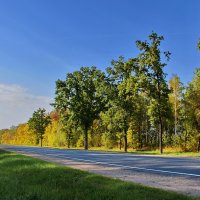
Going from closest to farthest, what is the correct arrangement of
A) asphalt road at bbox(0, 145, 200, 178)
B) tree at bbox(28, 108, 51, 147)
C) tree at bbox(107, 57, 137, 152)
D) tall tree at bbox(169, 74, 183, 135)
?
asphalt road at bbox(0, 145, 200, 178) < tree at bbox(107, 57, 137, 152) < tall tree at bbox(169, 74, 183, 135) < tree at bbox(28, 108, 51, 147)

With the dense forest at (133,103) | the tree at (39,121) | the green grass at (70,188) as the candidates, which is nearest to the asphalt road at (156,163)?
the green grass at (70,188)

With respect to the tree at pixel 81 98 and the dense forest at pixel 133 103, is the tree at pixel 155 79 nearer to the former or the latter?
the dense forest at pixel 133 103

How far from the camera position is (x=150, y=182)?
11.9m

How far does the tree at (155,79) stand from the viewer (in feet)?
136

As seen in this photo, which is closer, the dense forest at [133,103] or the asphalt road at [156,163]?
the asphalt road at [156,163]

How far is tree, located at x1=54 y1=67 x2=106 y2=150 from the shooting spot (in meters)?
65.1

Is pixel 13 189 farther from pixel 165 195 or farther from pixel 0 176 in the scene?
pixel 165 195

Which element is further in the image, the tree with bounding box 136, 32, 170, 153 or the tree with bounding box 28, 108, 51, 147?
the tree with bounding box 28, 108, 51, 147

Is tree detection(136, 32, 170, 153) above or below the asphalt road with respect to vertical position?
above

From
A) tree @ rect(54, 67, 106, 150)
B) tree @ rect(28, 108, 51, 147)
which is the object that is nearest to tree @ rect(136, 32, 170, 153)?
tree @ rect(54, 67, 106, 150)

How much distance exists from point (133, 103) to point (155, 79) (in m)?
12.4

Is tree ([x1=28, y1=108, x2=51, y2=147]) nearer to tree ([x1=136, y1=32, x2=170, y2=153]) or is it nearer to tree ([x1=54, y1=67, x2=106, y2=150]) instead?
tree ([x1=54, y1=67, x2=106, y2=150])

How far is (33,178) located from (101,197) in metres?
4.76

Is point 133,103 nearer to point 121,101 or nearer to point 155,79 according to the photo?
point 121,101
